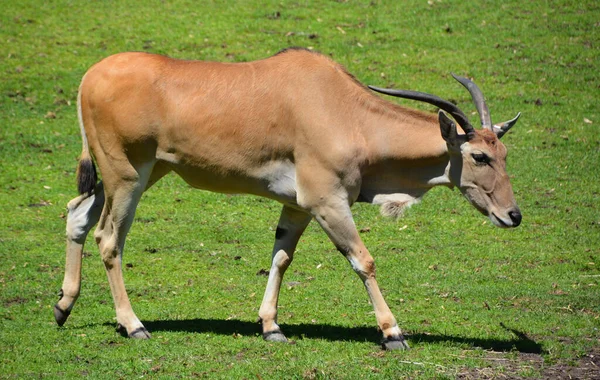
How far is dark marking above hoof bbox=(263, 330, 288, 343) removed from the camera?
8.66m

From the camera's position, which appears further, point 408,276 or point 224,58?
point 224,58

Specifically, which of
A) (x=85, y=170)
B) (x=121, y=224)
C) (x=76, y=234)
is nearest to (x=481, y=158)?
(x=121, y=224)

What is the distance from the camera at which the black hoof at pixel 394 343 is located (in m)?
8.23

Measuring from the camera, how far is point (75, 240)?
9.22 m

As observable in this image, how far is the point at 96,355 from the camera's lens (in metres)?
8.21

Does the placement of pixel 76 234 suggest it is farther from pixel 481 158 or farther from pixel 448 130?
pixel 481 158

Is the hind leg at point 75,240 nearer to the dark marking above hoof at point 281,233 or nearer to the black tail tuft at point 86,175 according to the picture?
the black tail tuft at point 86,175

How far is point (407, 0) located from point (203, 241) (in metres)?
10.1

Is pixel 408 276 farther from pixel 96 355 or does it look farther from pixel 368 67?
pixel 368 67

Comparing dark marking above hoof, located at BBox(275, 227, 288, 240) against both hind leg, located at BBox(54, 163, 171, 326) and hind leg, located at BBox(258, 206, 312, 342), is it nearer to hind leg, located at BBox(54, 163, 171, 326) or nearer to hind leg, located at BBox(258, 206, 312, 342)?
hind leg, located at BBox(258, 206, 312, 342)

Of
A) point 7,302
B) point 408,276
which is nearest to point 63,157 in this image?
point 7,302

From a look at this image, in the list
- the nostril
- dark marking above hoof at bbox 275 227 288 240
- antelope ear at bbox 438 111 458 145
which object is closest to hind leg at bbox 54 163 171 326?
dark marking above hoof at bbox 275 227 288 240

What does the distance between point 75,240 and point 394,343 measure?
326 centimetres

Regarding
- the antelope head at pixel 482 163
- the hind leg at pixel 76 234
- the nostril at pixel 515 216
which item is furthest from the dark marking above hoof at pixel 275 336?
the nostril at pixel 515 216
